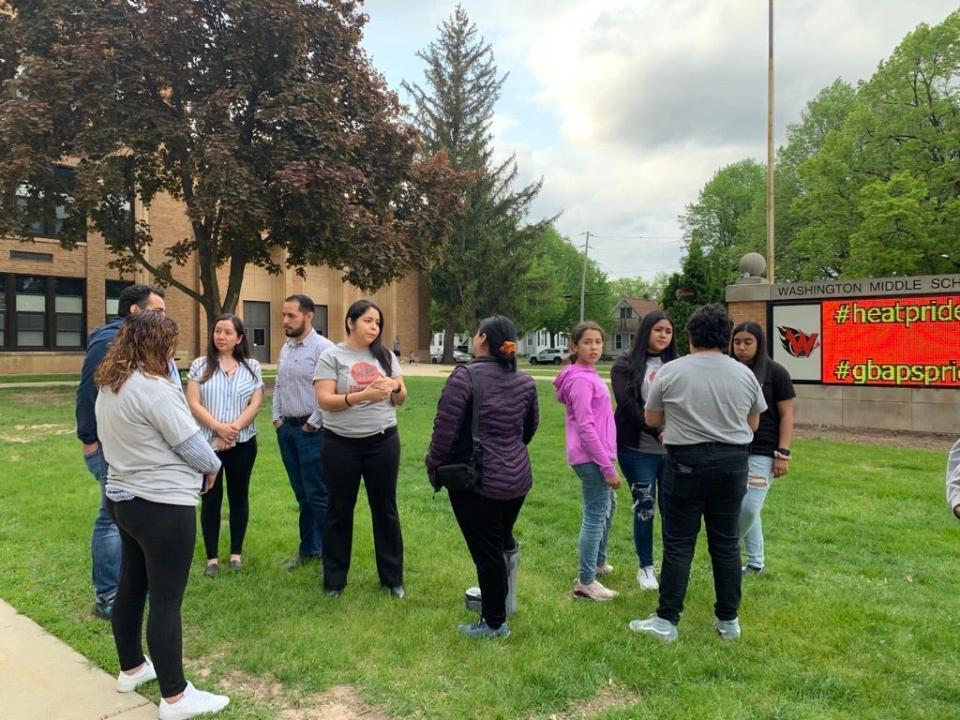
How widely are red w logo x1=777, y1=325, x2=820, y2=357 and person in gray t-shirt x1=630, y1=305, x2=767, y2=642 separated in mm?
8799

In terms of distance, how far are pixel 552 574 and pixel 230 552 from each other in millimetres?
2367

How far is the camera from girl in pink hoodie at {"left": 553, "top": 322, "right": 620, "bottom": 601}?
13.3 ft

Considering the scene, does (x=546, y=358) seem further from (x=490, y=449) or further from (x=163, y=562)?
(x=163, y=562)

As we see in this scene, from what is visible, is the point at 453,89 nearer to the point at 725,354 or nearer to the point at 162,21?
the point at 162,21

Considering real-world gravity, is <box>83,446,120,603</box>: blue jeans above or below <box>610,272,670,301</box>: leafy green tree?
below

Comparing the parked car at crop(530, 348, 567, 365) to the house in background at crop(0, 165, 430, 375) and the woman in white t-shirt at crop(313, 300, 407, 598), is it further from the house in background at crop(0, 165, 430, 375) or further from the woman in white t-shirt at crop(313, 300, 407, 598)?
the woman in white t-shirt at crop(313, 300, 407, 598)

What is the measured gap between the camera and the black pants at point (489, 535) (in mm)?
3504

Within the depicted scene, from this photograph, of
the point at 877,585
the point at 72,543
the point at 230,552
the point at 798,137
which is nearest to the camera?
the point at 877,585

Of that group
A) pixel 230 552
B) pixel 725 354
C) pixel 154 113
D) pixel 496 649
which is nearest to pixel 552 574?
pixel 496 649

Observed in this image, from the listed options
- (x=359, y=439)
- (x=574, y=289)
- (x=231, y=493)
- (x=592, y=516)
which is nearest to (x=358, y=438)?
(x=359, y=439)

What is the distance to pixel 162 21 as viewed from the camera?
14523mm

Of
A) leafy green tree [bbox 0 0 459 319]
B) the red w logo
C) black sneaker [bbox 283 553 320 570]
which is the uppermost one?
leafy green tree [bbox 0 0 459 319]

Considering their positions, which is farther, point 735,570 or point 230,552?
point 230,552


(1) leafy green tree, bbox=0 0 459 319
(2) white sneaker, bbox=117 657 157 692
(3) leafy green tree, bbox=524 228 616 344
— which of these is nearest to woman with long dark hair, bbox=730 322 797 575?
(2) white sneaker, bbox=117 657 157 692
